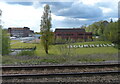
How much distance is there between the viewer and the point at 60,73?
437 centimetres

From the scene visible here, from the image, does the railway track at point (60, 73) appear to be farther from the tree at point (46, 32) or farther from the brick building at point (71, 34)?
the brick building at point (71, 34)

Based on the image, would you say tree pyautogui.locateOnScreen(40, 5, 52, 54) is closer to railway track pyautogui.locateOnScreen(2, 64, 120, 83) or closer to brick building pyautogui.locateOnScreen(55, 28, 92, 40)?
railway track pyautogui.locateOnScreen(2, 64, 120, 83)

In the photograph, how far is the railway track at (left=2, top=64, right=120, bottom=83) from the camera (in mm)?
4160

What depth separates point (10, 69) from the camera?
508 centimetres

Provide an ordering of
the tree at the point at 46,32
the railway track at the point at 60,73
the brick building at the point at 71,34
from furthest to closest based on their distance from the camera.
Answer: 1. the brick building at the point at 71,34
2. the tree at the point at 46,32
3. the railway track at the point at 60,73

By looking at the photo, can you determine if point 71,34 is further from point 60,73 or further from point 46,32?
point 60,73

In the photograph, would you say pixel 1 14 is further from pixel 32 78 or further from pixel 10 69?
pixel 32 78

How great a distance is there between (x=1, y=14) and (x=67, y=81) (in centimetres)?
690

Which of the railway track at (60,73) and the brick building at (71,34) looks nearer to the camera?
the railway track at (60,73)

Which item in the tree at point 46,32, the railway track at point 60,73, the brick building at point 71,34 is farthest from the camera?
the brick building at point 71,34

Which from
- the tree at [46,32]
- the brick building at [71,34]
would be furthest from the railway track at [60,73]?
the brick building at [71,34]

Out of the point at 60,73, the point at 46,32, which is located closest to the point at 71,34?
the point at 46,32

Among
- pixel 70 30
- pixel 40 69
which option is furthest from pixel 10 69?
pixel 70 30

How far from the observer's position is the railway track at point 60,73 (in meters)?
4.16
